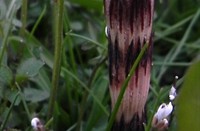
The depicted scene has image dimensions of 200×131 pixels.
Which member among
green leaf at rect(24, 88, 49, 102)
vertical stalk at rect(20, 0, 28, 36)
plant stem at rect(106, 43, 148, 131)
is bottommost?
green leaf at rect(24, 88, 49, 102)

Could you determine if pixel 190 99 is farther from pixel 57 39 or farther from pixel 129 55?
pixel 57 39

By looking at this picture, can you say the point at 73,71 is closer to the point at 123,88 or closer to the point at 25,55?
the point at 25,55

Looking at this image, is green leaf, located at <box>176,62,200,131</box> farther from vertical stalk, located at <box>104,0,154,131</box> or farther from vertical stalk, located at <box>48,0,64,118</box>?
vertical stalk, located at <box>48,0,64,118</box>

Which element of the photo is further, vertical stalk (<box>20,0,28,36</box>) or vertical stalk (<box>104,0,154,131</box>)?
vertical stalk (<box>20,0,28,36</box>)

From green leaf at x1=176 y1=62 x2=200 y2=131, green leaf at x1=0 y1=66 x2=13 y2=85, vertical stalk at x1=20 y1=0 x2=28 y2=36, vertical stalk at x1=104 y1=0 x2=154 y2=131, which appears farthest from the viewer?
vertical stalk at x1=20 y1=0 x2=28 y2=36

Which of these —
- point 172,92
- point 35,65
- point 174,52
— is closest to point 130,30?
point 172,92

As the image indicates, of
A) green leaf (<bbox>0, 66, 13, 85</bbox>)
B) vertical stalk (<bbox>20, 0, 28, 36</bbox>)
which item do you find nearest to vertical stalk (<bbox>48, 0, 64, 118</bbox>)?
green leaf (<bbox>0, 66, 13, 85</bbox>)

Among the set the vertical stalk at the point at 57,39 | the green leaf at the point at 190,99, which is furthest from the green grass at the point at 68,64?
the green leaf at the point at 190,99

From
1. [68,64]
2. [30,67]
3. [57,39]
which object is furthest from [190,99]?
[68,64]
